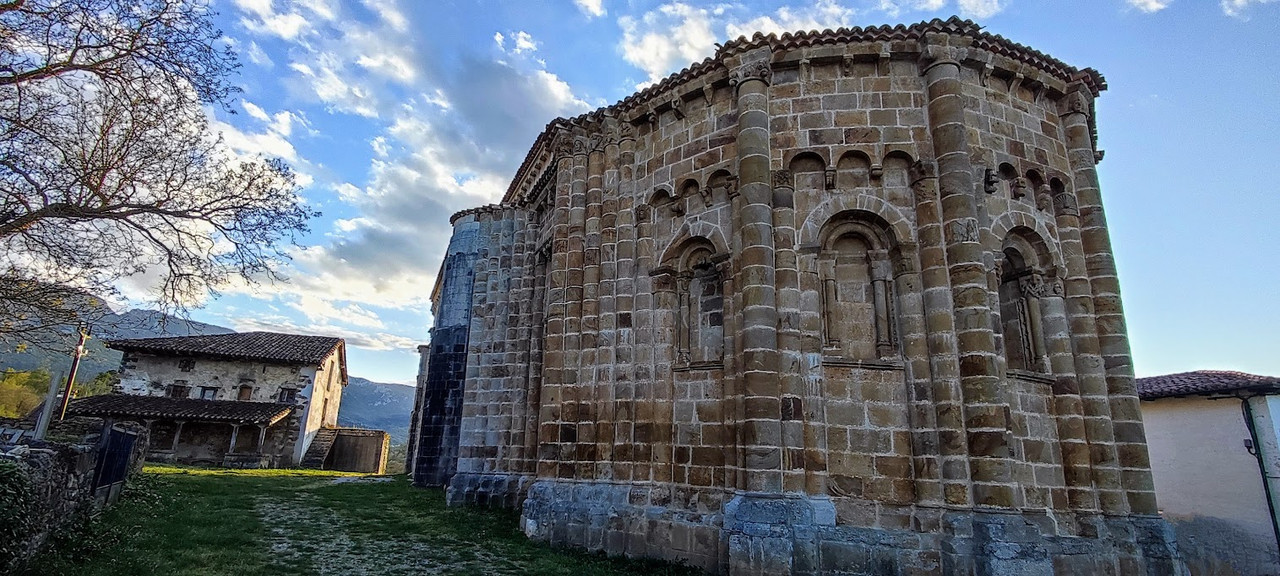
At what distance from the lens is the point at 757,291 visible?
9.66m

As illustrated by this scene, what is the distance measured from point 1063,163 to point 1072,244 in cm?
154

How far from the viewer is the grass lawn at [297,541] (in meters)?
8.02

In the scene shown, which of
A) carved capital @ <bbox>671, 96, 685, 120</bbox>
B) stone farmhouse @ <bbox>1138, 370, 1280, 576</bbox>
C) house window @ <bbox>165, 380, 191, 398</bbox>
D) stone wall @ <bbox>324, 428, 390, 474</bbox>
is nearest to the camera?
carved capital @ <bbox>671, 96, 685, 120</bbox>

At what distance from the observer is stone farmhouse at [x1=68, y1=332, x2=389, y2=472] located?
29.1 m

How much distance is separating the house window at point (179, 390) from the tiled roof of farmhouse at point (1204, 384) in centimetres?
Answer: 3848

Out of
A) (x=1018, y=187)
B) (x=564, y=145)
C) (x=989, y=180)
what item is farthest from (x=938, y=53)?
(x=564, y=145)

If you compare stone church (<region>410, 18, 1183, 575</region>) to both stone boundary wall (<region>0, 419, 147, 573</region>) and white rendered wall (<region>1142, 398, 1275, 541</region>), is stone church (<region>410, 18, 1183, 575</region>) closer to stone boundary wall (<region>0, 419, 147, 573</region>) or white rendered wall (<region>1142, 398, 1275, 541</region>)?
stone boundary wall (<region>0, 419, 147, 573</region>)

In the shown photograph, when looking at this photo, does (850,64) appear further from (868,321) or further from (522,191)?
(522,191)

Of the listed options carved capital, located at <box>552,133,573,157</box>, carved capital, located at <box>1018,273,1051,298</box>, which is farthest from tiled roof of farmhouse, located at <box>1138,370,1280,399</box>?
carved capital, located at <box>552,133,573,157</box>

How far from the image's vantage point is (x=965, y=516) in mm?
8414

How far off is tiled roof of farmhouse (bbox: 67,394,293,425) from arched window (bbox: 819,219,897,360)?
2893 centimetres

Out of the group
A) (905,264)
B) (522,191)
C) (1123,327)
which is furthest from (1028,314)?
(522,191)

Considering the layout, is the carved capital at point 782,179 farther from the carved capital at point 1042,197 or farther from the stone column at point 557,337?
the stone column at point 557,337

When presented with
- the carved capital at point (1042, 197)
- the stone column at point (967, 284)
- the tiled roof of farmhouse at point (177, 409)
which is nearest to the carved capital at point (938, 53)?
the stone column at point (967, 284)
